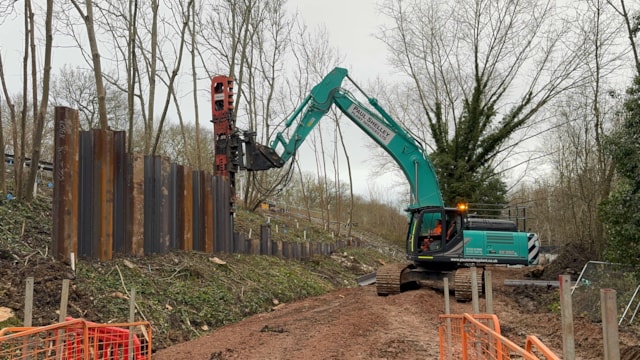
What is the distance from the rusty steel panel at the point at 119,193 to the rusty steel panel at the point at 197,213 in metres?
2.94

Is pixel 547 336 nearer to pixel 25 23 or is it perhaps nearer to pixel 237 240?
pixel 237 240

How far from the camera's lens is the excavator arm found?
15.0 meters

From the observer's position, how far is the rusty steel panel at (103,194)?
10.2 m

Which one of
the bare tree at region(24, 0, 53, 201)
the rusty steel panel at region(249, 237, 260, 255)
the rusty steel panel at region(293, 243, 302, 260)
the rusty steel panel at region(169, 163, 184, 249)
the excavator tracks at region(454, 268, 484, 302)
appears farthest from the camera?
the rusty steel panel at region(293, 243, 302, 260)

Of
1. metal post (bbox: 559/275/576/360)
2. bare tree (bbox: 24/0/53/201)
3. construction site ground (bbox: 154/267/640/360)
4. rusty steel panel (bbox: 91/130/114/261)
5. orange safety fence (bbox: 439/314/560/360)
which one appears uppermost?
bare tree (bbox: 24/0/53/201)

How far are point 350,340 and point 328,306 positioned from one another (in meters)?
4.13

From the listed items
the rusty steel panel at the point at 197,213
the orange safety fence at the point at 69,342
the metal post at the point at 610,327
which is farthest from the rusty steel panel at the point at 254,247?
the metal post at the point at 610,327

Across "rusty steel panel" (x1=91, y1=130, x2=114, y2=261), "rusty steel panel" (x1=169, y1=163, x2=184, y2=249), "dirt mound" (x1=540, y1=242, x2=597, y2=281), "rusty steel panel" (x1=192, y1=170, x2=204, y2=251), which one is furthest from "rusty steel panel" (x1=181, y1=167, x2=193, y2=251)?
"dirt mound" (x1=540, y1=242, x2=597, y2=281)

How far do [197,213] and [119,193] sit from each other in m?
3.29

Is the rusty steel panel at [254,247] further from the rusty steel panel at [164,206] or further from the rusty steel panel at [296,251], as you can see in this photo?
the rusty steel panel at [164,206]

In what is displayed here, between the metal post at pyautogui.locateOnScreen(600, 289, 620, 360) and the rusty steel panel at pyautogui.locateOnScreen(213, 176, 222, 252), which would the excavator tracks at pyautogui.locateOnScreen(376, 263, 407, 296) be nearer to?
the rusty steel panel at pyautogui.locateOnScreen(213, 176, 222, 252)

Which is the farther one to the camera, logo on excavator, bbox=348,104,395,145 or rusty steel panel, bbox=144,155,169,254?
logo on excavator, bbox=348,104,395,145

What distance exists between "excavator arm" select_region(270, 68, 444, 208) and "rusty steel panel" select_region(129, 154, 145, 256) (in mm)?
4085

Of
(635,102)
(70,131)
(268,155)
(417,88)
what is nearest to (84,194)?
(70,131)
